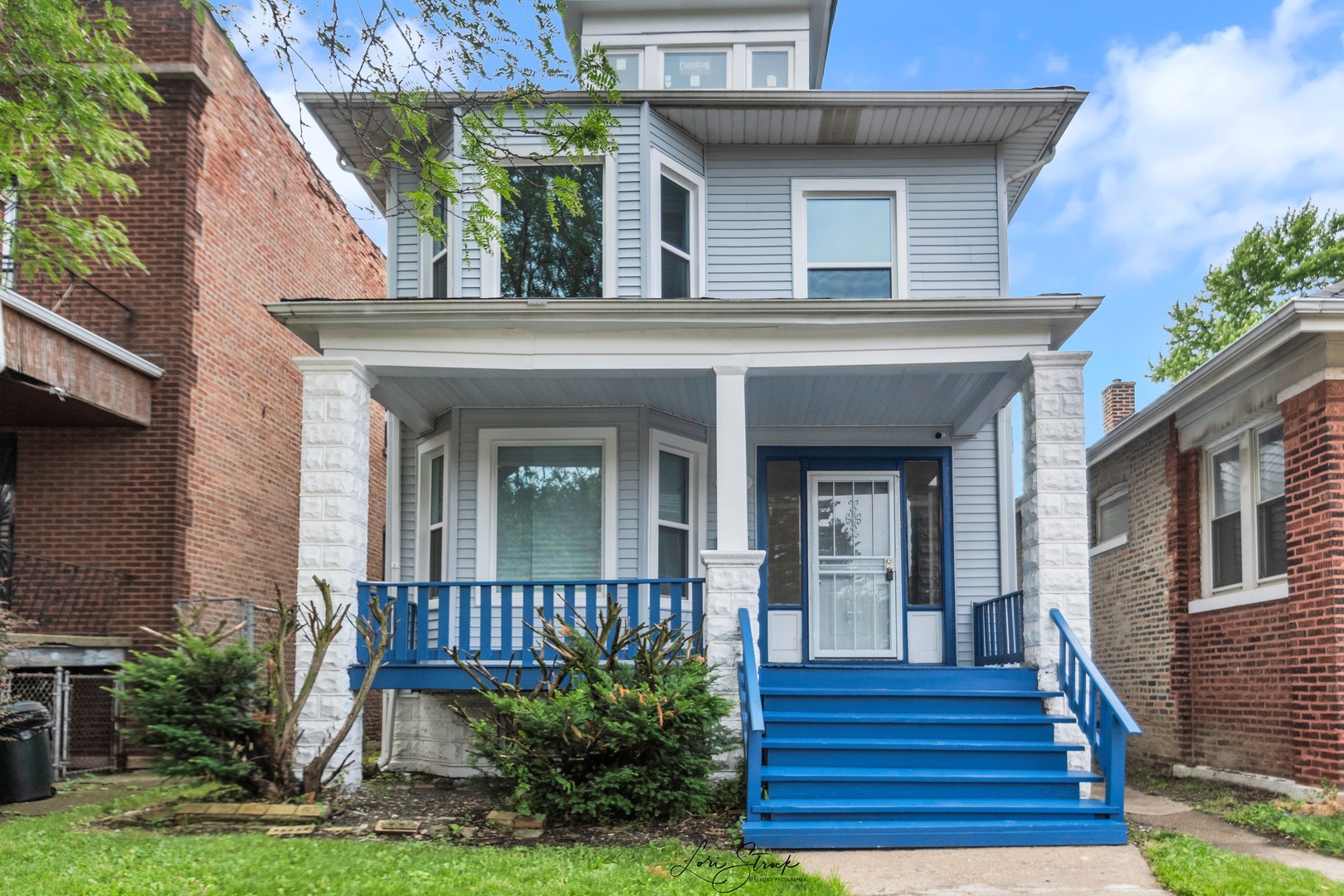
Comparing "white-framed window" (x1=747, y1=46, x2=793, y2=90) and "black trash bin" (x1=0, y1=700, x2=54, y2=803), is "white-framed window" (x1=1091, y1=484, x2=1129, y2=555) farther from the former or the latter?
"black trash bin" (x1=0, y1=700, x2=54, y2=803)

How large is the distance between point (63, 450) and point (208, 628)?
2.24m

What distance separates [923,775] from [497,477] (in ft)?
16.0

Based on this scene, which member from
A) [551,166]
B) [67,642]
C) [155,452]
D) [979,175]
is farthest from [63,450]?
[979,175]

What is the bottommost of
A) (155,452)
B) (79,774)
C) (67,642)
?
(79,774)

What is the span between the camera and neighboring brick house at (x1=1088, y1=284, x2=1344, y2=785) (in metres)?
8.33

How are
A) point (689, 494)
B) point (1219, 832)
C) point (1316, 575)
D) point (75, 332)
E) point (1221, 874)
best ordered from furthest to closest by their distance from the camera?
point (689, 494)
point (75, 332)
point (1316, 575)
point (1219, 832)
point (1221, 874)

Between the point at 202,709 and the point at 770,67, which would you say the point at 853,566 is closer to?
the point at 770,67

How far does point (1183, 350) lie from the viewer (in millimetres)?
28156

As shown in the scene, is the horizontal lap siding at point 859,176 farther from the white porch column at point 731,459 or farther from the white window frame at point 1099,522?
the white window frame at point 1099,522

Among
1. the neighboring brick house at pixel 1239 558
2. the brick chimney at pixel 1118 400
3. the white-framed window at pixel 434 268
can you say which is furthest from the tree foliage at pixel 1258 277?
the white-framed window at pixel 434 268

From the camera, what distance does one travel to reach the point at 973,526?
1129 cm

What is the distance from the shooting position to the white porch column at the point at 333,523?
8.54 meters

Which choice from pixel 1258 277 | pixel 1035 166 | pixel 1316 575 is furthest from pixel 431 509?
pixel 1258 277

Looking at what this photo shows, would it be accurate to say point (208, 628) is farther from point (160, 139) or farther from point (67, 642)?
point (160, 139)
